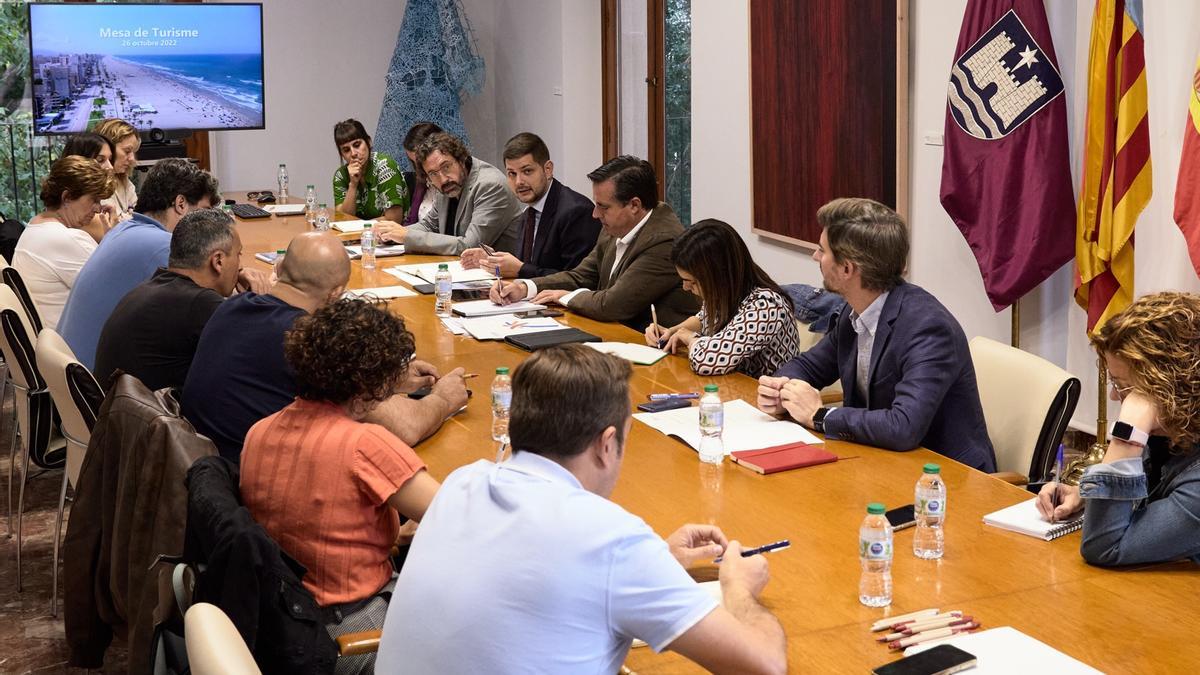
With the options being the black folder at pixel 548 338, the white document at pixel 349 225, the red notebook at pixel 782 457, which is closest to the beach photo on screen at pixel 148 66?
the white document at pixel 349 225

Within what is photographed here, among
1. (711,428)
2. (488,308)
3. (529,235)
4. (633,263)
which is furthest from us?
(529,235)

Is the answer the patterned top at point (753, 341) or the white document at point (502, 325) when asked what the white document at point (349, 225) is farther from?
the patterned top at point (753, 341)

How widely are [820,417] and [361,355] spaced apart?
1268 mm

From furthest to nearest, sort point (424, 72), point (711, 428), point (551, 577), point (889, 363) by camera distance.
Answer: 1. point (424, 72)
2. point (889, 363)
3. point (711, 428)
4. point (551, 577)

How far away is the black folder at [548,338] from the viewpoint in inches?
172

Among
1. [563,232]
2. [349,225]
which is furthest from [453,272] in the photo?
[349,225]

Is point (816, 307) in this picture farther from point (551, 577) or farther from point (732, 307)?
point (551, 577)

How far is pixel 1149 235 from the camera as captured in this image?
15.4 ft

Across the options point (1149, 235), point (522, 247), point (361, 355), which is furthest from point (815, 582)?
point (522, 247)

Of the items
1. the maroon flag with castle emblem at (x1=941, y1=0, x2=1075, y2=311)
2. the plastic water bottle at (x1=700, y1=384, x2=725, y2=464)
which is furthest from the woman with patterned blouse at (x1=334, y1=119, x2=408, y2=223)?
the plastic water bottle at (x1=700, y1=384, x2=725, y2=464)

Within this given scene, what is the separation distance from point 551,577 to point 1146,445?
1290 millimetres

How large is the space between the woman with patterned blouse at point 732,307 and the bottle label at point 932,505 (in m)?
1.39

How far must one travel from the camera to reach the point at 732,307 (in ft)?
13.1

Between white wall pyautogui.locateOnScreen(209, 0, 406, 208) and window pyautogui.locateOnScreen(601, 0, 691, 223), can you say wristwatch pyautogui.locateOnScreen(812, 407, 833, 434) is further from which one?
white wall pyautogui.locateOnScreen(209, 0, 406, 208)
